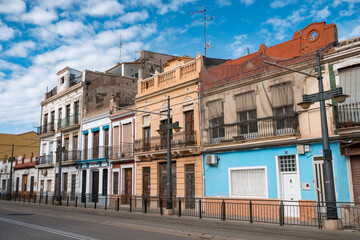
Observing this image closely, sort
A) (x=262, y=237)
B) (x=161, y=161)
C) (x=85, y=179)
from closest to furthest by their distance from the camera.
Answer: (x=262, y=237) < (x=161, y=161) < (x=85, y=179)

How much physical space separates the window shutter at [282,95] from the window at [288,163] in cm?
271

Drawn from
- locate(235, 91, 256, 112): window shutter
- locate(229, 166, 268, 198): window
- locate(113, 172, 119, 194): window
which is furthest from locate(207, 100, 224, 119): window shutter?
locate(113, 172, 119, 194): window

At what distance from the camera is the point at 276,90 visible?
697 inches

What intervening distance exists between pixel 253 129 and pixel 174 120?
681 cm

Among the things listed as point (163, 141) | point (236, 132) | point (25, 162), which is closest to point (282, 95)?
point (236, 132)

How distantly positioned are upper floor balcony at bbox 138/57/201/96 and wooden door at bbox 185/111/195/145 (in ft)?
7.71

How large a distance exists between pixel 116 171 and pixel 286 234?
63.7 ft

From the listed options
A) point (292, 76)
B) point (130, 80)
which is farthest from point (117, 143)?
point (292, 76)

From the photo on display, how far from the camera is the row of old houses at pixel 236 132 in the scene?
50.1 ft

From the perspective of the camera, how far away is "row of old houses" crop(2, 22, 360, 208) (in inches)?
601

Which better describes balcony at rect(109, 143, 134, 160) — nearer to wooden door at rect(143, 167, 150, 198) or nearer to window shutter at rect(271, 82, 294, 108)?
wooden door at rect(143, 167, 150, 198)

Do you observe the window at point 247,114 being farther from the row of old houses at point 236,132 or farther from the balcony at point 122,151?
the balcony at point 122,151

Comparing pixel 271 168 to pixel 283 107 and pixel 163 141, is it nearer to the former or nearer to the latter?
pixel 283 107

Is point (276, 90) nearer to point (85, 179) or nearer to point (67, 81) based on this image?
point (85, 179)
